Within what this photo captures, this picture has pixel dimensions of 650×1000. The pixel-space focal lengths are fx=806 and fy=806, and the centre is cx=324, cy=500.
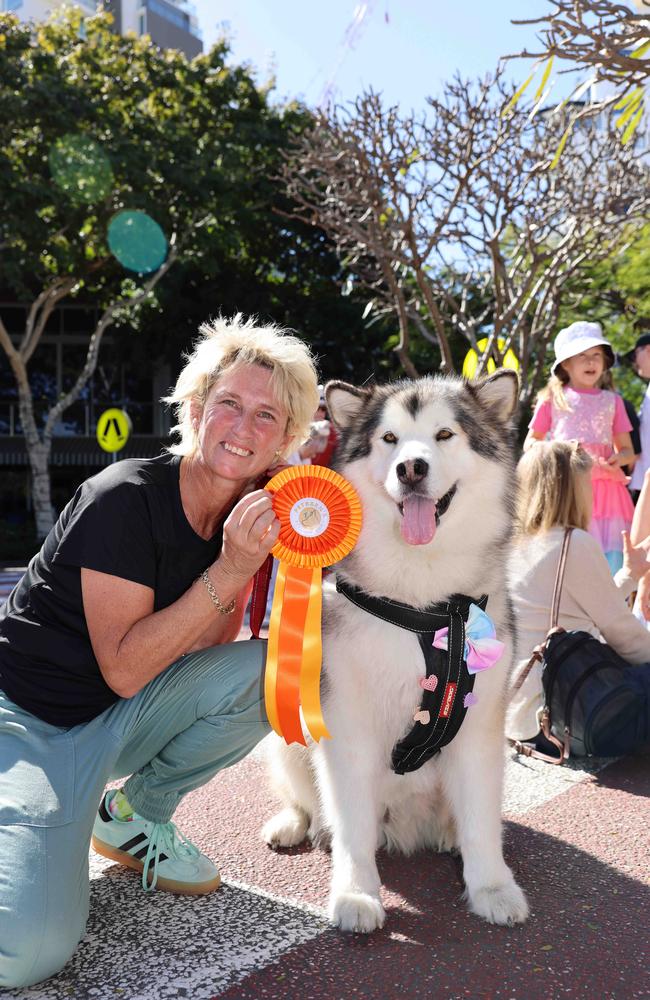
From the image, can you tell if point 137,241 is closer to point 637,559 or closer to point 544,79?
point 637,559

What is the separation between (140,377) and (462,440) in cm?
2235

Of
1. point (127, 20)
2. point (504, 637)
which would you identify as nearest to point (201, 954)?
point (504, 637)

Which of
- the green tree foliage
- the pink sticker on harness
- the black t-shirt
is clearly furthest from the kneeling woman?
the green tree foliage

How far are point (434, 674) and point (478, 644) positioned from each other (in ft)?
0.54

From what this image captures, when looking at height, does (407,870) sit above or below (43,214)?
below

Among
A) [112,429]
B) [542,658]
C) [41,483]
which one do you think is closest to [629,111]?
[542,658]

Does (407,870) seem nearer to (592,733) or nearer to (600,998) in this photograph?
(600,998)

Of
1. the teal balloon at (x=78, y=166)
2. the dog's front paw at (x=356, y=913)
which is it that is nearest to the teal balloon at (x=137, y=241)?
the teal balloon at (x=78, y=166)

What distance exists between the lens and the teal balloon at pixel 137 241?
52.0ft

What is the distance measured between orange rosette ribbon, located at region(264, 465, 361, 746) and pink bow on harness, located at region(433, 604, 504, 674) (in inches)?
15.0

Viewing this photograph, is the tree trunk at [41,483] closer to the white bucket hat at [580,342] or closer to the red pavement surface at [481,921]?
the white bucket hat at [580,342]

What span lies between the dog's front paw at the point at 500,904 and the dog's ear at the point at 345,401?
158cm

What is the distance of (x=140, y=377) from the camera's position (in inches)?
944

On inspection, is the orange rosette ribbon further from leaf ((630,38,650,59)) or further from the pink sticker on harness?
leaf ((630,38,650,59))
